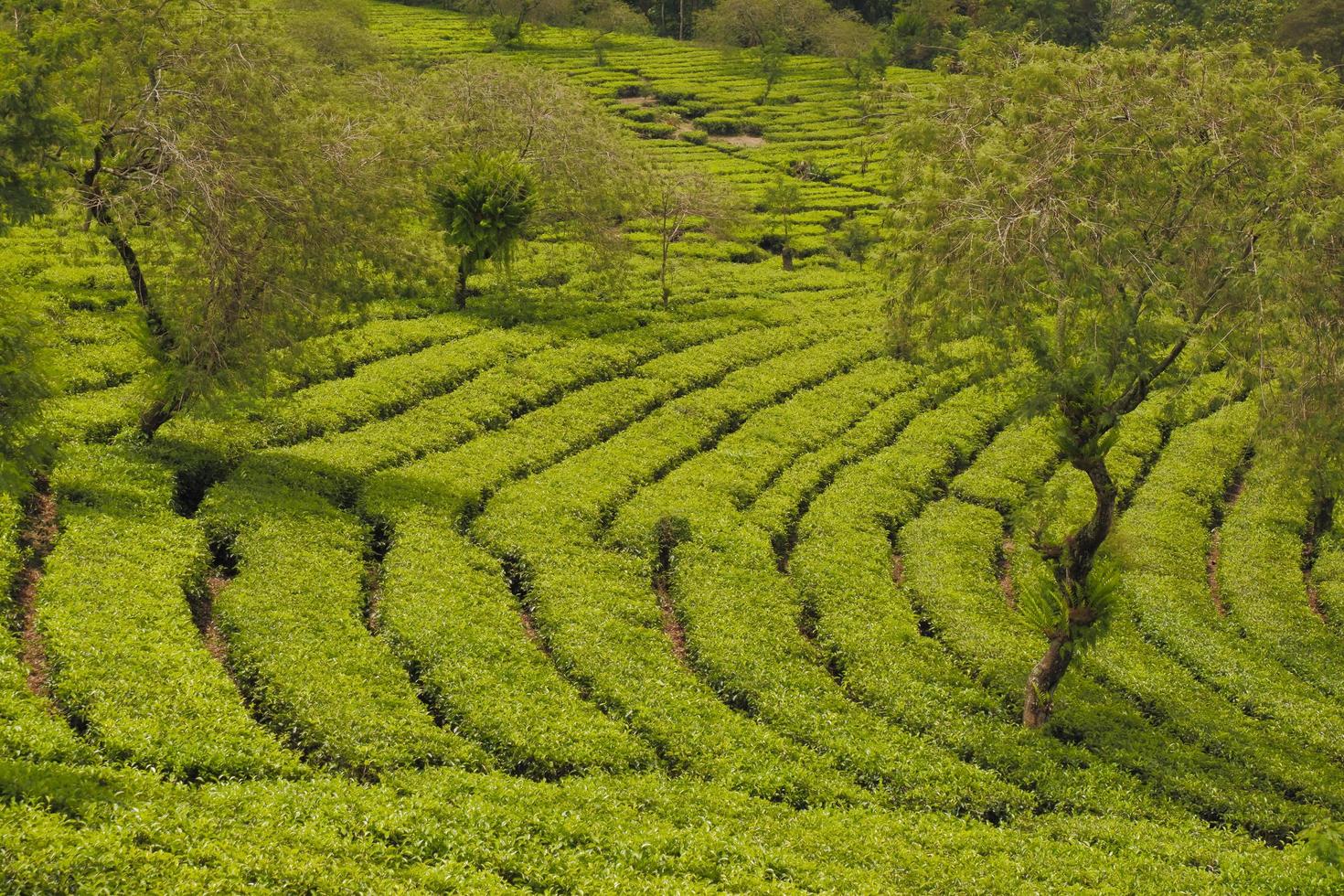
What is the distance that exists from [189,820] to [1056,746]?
1615 centimetres

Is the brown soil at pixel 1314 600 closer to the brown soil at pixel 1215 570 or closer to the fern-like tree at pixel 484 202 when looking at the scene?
the brown soil at pixel 1215 570

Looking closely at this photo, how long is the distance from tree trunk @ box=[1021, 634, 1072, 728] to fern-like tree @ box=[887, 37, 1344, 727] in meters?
0.04

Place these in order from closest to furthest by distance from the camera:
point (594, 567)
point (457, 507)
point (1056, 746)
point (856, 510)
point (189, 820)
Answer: point (189, 820), point (1056, 746), point (594, 567), point (457, 507), point (856, 510)

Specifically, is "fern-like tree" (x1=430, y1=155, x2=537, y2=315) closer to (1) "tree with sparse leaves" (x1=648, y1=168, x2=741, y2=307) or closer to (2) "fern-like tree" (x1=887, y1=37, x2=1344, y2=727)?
(1) "tree with sparse leaves" (x1=648, y1=168, x2=741, y2=307)

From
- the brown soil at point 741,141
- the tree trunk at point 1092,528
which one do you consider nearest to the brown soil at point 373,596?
the tree trunk at point 1092,528

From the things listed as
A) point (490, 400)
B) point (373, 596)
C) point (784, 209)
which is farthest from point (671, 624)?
point (784, 209)

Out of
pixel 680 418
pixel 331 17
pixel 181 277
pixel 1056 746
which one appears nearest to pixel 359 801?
pixel 1056 746

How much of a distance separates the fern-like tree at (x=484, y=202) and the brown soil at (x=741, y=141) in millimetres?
43564

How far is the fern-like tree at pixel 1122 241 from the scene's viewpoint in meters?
18.8

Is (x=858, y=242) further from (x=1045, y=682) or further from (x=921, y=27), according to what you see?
(x=921, y=27)

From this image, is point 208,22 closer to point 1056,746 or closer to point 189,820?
point 189,820

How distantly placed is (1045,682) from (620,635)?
9.21m

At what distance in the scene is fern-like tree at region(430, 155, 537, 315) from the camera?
39781mm

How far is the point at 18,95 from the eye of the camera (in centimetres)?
1898
